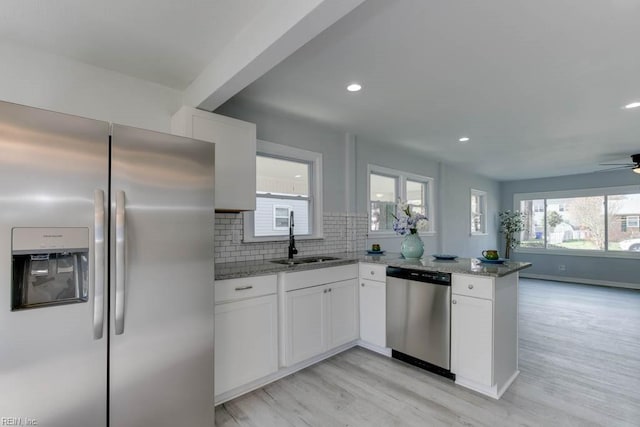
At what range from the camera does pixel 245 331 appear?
232 centimetres

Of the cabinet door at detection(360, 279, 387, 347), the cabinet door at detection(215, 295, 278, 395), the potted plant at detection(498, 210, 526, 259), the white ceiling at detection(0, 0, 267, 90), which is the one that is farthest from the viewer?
the potted plant at detection(498, 210, 526, 259)

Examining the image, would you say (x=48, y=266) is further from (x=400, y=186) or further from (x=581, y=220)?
(x=581, y=220)

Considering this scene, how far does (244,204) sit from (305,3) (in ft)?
5.29

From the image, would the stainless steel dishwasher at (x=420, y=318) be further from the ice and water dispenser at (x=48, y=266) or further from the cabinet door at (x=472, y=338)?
the ice and water dispenser at (x=48, y=266)

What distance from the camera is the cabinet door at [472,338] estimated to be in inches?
91.0

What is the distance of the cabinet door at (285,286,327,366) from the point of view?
260 cm

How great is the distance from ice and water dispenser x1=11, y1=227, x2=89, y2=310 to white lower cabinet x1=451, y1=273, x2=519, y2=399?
2.52m

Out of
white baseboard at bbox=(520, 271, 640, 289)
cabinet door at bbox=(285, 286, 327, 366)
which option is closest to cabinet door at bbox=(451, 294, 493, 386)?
cabinet door at bbox=(285, 286, 327, 366)

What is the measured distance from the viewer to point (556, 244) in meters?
7.53

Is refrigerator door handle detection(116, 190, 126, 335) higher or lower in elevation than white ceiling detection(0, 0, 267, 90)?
Result: lower

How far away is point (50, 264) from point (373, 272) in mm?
2506

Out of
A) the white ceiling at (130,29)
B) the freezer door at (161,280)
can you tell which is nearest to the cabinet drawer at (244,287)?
the freezer door at (161,280)

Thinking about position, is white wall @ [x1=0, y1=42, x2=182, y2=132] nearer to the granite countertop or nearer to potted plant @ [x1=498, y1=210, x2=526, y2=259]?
the granite countertop

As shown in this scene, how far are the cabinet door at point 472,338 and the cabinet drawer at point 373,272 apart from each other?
708 millimetres
